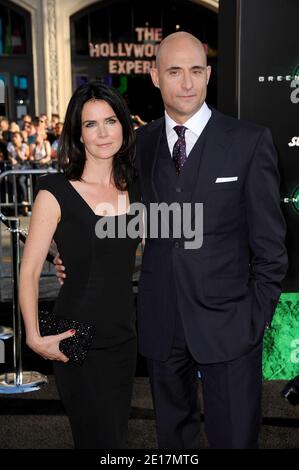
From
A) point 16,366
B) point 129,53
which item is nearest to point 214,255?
point 16,366

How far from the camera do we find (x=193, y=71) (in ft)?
8.47

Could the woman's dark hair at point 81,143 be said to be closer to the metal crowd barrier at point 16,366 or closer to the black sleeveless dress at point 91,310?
the black sleeveless dress at point 91,310

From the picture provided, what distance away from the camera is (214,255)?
8.33 feet

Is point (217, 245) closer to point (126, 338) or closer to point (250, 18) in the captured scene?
point (126, 338)

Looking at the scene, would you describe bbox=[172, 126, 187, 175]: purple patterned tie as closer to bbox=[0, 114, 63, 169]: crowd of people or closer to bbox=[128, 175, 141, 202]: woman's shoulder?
bbox=[128, 175, 141, 202]: woman's shoulder

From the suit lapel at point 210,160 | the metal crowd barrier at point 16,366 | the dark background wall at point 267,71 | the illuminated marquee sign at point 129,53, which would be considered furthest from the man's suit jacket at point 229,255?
the illuminated marquee sign at point 129,53

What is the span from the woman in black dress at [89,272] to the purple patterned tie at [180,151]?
25 centimetres

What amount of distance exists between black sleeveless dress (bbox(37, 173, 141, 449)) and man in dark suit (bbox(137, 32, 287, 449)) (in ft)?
0.52

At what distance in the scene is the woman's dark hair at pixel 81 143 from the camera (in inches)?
103

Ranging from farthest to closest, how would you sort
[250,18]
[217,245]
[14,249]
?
1. [14,249]
2. [250,18]
3. [217,245]

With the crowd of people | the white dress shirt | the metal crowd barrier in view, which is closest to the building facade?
the crowd of people

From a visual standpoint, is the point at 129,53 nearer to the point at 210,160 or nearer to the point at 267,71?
the point at 267,71
